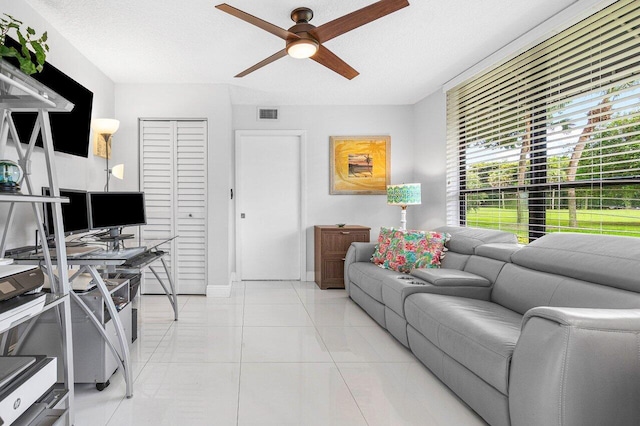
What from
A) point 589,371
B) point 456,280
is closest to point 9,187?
point 589,371

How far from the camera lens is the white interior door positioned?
5156 mm

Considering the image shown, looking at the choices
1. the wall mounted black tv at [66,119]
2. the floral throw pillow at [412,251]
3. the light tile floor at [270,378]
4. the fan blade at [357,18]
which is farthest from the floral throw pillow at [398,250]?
the wall mounted black tv at [66,119]

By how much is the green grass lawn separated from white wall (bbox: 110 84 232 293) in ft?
9.11

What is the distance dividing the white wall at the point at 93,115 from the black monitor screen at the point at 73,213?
244 millimetres

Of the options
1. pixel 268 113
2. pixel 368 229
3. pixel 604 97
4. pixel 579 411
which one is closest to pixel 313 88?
pixel 268 113

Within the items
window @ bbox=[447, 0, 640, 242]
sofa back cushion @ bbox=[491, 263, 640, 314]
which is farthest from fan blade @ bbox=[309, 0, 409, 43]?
sofa back cushion @ bbox=[491, 263, 640, 314]

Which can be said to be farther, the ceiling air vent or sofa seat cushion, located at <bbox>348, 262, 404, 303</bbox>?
the ceiling air vent

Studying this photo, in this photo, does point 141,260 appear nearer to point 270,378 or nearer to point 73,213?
point 73,213

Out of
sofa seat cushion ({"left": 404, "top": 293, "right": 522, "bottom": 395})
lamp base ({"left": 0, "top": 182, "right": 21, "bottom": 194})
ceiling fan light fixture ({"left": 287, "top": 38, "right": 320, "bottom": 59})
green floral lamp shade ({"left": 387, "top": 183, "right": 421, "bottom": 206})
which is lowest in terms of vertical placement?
sofa seat cushion ({"left": 404, "top": 293, "right": 522, "bottom": 395})

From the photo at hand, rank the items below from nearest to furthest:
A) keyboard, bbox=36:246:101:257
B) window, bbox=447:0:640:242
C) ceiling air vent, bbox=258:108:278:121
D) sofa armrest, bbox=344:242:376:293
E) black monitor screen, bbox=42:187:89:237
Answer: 1. keyboard, bbox=36:246:101:257
2. window, bbox=447:0:640:242
3. black monitor screen, bbox=42:187:89:237
4. sofa armrest, bbox=344:242:376:293
5. ceiling air vent, bbox=258:108:278:121

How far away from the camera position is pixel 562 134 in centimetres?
275

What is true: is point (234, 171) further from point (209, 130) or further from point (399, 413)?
point (399, 413)

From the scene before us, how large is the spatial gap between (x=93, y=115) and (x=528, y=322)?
405cm

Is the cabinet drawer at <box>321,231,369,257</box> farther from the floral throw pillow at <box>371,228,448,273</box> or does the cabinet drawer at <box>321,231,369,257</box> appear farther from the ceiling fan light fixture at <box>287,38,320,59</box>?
the ceiling fan light fixture at <box>287,38,320,59</box>
